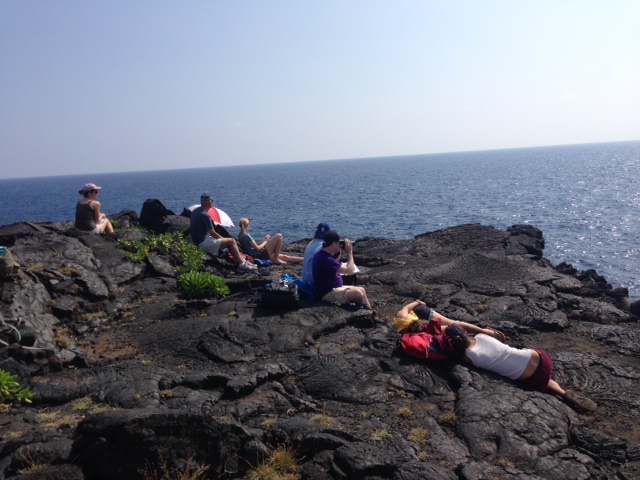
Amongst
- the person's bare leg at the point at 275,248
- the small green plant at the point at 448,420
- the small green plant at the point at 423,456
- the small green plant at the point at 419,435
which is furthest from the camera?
the person's bare leg at the point at 275,248

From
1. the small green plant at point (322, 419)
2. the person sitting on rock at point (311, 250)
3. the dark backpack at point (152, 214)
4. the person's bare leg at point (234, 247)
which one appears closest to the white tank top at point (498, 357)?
the small green plant at point (322, 419)

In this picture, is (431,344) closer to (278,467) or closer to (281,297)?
(281,297)

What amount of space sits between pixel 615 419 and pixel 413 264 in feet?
31.9

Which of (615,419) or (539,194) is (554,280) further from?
(539,194)

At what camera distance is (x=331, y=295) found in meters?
12.4

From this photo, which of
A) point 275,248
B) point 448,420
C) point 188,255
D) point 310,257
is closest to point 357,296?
point 310,257

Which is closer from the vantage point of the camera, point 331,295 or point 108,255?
point 331,295

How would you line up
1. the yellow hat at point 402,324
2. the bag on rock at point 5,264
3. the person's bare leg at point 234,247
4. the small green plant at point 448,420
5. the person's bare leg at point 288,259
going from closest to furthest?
the small green plant at point 448,420 → the yellow hat at point 402,324 → the bag on rock at point 5,264 → the person's bare leg at point 234,247 → the person's bare leg at point 288,259

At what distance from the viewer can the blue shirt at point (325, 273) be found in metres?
12.0

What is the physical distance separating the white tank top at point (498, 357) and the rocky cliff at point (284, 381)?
0.70 feet

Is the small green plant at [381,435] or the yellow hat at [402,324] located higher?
the yellow hat at [402,324]

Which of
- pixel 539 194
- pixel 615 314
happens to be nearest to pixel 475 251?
pixel 615 314

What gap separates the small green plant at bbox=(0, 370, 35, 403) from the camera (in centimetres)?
797

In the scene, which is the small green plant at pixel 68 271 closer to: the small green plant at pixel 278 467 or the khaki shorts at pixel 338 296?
the khaki shorts at pixel 338 296
